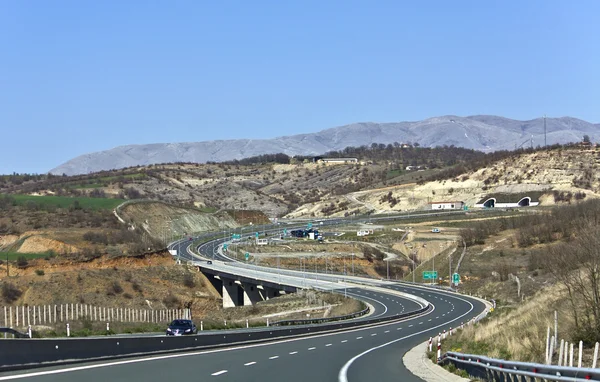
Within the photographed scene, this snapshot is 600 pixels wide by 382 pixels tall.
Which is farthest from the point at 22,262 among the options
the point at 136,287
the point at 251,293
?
the point at 251,293

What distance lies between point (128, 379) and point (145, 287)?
272ft

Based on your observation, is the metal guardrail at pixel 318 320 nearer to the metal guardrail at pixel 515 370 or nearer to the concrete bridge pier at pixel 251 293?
the metal guardrail at pixel 515 370

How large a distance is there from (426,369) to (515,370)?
10.2 m

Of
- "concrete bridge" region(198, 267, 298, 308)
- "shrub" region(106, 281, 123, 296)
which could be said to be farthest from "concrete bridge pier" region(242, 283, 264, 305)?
"shrub" region(106, 281, 123, 296)

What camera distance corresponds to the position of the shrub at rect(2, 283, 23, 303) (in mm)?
83500

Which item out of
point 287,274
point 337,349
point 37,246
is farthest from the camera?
point 287,274

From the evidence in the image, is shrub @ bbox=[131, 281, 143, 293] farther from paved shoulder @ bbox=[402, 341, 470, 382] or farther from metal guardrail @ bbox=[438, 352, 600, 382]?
metal guardrail @ bbox=[438, 352, 600, 382]

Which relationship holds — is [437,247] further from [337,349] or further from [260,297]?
[337,349]

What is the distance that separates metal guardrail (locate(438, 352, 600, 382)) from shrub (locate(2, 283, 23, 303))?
220 feet

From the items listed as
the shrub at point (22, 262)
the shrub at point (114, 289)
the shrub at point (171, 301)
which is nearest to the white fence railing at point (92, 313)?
the shrub at point (171, 301)

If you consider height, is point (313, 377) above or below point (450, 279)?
above

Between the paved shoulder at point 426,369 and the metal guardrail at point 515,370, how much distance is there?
0.51 m

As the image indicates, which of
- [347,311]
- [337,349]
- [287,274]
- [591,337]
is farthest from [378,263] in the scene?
[591,337]

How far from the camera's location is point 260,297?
380ft
